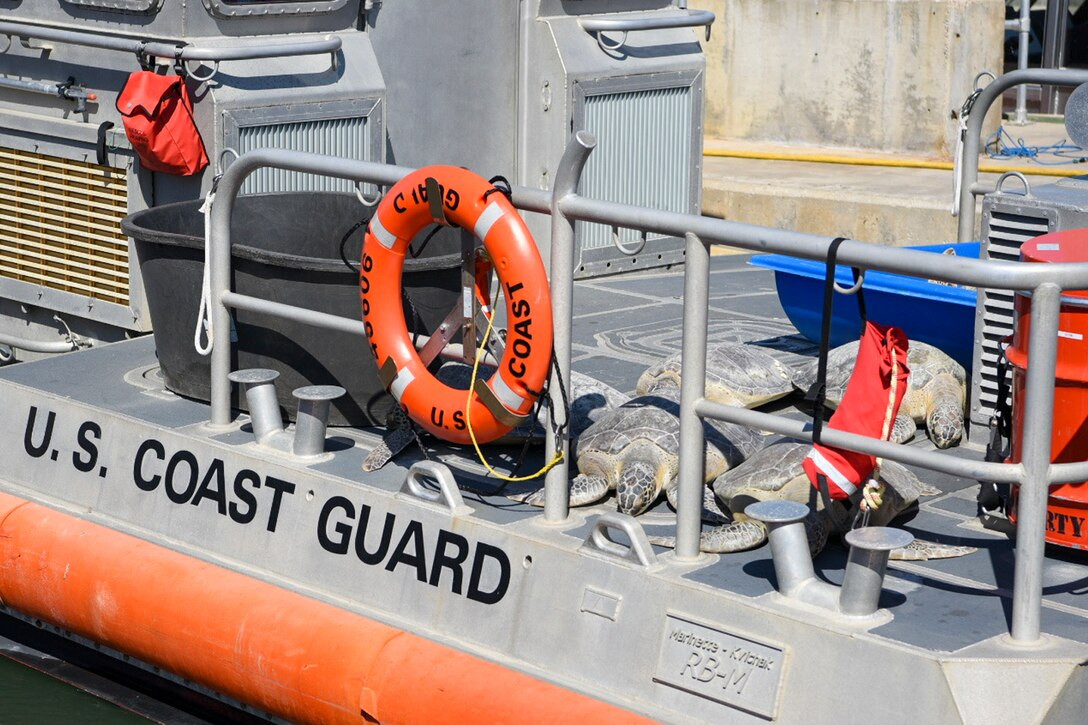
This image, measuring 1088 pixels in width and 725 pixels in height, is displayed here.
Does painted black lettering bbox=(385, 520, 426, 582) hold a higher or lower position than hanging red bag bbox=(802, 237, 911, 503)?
lower

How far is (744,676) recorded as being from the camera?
12.3 feet

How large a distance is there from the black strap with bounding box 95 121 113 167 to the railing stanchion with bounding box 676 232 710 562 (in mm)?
3412

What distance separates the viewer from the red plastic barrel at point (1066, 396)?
390cm

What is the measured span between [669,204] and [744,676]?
470cm

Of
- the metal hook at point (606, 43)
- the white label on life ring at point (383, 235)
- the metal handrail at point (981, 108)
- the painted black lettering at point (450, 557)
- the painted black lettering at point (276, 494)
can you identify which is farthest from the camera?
the metal hook at point (606, 43)

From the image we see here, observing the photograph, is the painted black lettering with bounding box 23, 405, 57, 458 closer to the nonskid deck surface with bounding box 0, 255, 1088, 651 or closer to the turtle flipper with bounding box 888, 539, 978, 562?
the nonskid deck surface with bounding box 0, 255, 1088, 651

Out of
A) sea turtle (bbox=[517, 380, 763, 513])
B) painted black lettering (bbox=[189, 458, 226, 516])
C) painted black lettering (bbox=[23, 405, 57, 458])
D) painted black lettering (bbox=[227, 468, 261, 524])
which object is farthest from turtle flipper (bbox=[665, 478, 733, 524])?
painted black lettering (bbox=[23, 405, 57, 458])

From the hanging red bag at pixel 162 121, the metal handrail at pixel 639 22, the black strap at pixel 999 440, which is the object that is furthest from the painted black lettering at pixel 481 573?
the metal handrail at pixel 639 22

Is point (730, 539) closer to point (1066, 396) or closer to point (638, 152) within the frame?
point (1066, 396)

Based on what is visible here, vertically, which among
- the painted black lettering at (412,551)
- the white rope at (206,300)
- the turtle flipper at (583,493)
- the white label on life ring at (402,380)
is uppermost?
the white rope at (206,300)

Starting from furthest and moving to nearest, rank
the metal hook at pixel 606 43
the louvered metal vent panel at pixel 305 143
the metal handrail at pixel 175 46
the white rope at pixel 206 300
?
1. the metal hook at pixel 606 43
2. the louvered metal vent panel at pixel 305 143
3. the metal handrail at pixel 175 46
4. the white rope at pixel 206 300

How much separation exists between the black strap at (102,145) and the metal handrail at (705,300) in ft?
5.98

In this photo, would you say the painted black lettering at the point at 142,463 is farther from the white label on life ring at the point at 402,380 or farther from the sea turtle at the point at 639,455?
the sea turtle at the point at 639,455

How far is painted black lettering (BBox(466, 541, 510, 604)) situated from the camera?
13.9 ft
